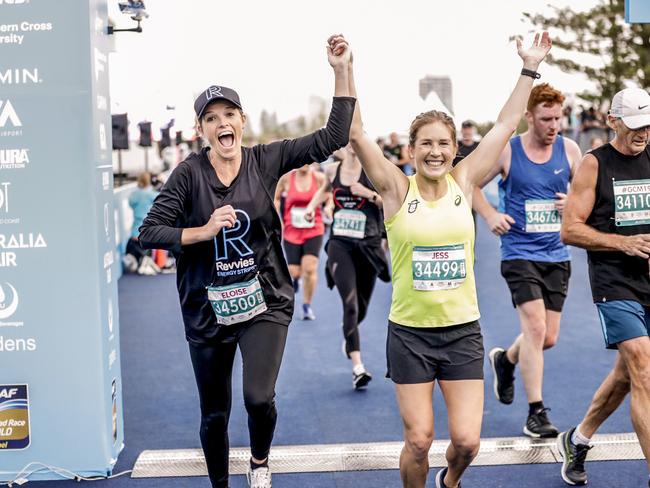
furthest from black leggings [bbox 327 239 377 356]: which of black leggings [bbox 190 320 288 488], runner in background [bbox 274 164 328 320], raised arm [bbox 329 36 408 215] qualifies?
raised arm [bbox 329 36 408 215]

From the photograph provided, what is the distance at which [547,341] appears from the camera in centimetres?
588

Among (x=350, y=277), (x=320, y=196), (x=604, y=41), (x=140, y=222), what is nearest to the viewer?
(x=350, y=277)

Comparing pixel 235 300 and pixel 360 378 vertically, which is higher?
pixel 235 300

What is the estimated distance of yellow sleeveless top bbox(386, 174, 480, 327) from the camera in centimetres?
395

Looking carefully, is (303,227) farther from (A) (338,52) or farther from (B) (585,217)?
(A) (338,52)

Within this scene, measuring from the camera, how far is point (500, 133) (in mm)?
4219

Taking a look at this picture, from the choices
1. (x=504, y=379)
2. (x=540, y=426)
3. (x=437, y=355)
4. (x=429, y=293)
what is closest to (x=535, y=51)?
(x=429, y=293)

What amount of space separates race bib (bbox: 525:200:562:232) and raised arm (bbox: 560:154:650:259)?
1.01 metres

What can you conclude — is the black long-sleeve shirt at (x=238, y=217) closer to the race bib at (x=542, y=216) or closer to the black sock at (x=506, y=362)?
the race bib at (x=542, y=216)

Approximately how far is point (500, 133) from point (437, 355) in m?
1.07

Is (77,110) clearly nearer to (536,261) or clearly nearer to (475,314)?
(475,314)

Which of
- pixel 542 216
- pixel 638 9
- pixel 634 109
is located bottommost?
pixel 542 216

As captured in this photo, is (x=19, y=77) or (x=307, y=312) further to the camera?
(x=307, y=312)

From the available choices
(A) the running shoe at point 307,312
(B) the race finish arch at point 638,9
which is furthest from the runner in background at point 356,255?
(A) the running shoe at point 307,312
